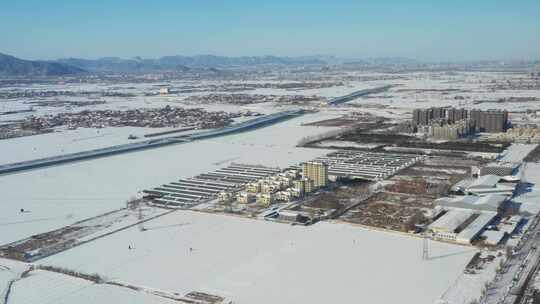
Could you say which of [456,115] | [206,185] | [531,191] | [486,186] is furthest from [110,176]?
[456,115]

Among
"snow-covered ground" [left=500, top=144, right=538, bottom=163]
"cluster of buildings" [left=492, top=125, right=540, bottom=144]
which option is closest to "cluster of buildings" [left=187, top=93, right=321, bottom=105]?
"cluster of buildings" [left=492, top=125, right=540, bottom=144]

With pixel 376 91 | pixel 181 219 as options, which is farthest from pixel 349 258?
pixel 376 91

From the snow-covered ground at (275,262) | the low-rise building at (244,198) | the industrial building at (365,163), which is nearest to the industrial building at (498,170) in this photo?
the industrial building at (365,163)

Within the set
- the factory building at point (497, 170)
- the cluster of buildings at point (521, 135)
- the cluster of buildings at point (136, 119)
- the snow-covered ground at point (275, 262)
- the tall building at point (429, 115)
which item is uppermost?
the tall building at point (429, 115)

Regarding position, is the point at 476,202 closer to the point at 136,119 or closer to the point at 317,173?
the point at 317,173

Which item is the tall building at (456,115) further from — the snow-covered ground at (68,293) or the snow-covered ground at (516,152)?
the snow-covered ground at (68,293)

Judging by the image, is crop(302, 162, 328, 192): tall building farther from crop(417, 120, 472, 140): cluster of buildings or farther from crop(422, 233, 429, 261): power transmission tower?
crop(417, 120, 472, 140): cluster of buildings
